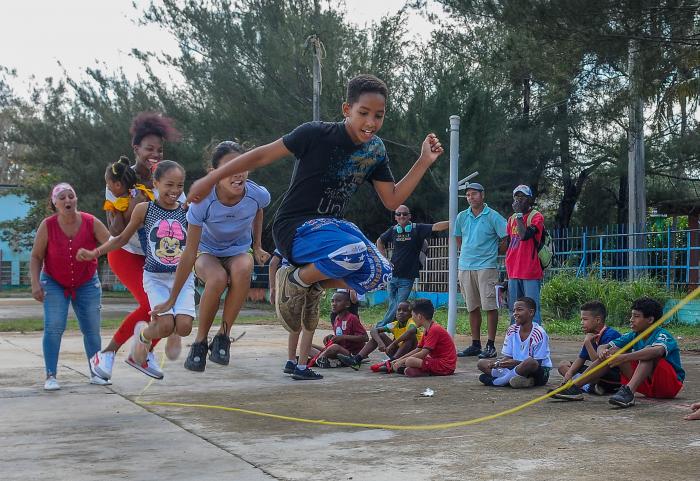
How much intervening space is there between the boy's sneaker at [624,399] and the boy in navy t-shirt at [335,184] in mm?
1770

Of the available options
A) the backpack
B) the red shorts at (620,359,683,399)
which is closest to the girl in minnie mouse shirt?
the red shorts at (620,359,683,399)

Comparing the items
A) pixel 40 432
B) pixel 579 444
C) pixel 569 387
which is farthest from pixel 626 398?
pixel 40 432

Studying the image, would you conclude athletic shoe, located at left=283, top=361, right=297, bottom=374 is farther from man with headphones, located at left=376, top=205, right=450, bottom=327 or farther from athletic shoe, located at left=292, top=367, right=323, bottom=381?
man with headphones, located at left=376, top=205, right=450, bottom=327

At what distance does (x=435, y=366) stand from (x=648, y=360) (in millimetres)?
2176

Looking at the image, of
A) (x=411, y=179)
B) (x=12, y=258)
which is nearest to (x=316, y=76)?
(x=411, y=179)

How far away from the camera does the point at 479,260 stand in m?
9.63

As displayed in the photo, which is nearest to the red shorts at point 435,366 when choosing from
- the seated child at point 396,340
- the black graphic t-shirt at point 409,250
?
the seated child at point 396,340

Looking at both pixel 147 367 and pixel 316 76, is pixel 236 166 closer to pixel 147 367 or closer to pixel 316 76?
pixel 147 367

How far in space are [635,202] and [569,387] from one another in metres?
15.3

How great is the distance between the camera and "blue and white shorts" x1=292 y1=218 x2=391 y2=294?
5160 mm

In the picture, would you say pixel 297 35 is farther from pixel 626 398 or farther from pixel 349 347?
pixel 626 398

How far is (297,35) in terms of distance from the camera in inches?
918

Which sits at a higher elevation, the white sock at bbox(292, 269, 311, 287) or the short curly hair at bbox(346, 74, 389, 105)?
the short curly hair at bbox(346, 74, 389, 105)

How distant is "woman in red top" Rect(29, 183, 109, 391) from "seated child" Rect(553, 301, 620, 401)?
367 cm
